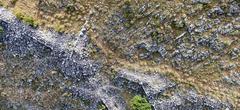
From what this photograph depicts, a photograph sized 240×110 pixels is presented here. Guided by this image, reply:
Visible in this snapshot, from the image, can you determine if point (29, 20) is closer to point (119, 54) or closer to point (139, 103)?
point (119, 54)

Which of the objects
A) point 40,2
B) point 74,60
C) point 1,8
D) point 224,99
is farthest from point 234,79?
point 1,8

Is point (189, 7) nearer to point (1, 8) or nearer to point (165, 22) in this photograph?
point (165, 22)

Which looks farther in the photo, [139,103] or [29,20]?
[29,20]

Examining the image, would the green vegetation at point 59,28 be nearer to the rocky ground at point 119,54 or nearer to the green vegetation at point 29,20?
the rocky ground at point 119,54

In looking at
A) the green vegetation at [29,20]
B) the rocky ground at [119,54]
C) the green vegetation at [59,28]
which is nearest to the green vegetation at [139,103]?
the rocky ground at [119,54]

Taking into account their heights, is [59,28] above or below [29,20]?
below

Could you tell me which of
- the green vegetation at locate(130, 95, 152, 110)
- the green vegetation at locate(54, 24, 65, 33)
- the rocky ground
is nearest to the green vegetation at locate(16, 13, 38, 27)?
the rocky ground

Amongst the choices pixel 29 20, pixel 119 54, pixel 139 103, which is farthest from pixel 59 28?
pixel 139 103
